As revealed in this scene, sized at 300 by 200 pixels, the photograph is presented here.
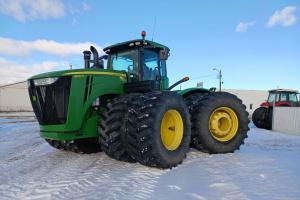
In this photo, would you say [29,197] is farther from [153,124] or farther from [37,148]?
[37,148]

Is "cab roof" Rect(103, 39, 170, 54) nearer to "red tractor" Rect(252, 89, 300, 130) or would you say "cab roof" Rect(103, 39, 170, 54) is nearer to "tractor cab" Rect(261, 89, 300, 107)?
"red tractor" Rect(252, 89, 300, 130)

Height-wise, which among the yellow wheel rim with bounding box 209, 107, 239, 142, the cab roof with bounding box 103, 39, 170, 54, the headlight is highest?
the cab roof with bounding box 103, 39, 170, 54

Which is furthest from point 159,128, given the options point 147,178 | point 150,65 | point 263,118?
point 263,118

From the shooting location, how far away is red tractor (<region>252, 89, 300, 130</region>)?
19.0 m

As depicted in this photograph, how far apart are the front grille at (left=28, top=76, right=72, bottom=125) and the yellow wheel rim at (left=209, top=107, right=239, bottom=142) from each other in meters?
3.44

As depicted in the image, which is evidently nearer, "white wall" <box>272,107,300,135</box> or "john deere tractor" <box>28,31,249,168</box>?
"john deere tractor" <box>28,31,249,168</box>

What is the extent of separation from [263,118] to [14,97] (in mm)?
45700

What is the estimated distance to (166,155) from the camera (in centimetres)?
637

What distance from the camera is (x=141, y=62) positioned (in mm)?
7758

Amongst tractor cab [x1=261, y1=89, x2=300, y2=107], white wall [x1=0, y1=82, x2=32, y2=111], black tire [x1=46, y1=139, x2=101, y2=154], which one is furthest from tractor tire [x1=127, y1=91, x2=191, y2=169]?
white wall [x1=0, y1=82, x2=32, y2=111]

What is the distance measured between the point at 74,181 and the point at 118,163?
5.03ft

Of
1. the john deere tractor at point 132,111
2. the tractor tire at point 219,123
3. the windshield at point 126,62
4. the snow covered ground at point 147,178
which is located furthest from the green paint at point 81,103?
the tractor tire at point 219,123

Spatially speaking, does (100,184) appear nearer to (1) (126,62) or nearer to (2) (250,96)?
(1) (126,62)

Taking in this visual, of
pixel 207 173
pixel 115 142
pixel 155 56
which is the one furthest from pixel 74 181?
pixel 155 56
